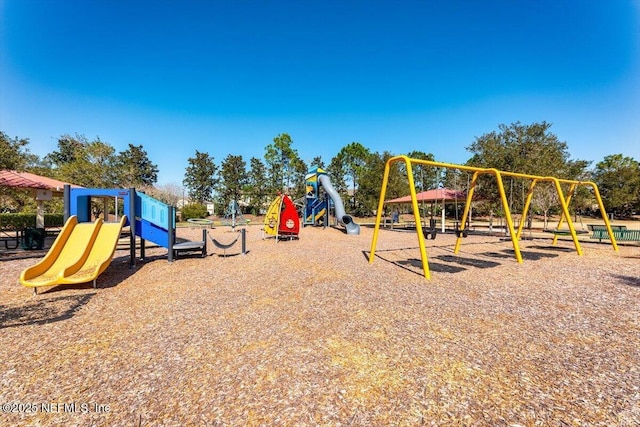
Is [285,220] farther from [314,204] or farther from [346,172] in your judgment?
[346,172]

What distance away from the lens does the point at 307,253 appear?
36.3 ft

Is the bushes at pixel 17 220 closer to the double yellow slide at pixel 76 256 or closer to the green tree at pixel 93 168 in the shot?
the green tree at pixel 93 168

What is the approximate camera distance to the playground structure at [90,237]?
634 centimetres

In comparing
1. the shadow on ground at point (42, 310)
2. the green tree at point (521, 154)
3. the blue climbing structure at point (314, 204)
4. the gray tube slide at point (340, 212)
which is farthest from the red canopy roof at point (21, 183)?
the green tree at point (521, 154)

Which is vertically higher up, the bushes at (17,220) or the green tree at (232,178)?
the green tree at (232,178)

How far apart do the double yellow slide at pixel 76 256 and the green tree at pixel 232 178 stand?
1424 inches

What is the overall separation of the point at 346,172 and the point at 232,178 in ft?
65.1

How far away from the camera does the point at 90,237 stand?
7.55 meters

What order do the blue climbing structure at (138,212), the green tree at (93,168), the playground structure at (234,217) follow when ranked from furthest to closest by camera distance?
the green tree at (93,168), the playground structure at (234,217), the blue climbing structure at (138,212)

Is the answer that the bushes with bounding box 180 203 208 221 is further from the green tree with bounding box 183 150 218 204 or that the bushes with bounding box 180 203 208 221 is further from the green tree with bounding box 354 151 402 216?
the green tree with bounding box 354 151 402 216

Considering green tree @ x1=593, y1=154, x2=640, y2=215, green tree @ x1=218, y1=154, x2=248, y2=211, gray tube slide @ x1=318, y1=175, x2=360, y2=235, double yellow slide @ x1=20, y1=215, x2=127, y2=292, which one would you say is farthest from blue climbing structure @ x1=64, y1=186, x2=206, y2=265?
green tree @ x1=593, y1=154, x2=640, y2=215

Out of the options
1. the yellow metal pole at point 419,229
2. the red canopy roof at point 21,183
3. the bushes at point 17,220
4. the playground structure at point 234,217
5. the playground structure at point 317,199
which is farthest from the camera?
the playground structure at point 234,217

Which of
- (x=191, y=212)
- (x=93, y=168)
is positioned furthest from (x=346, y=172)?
(x=93, y=168)

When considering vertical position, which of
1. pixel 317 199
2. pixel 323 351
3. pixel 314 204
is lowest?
pixel 323 351
